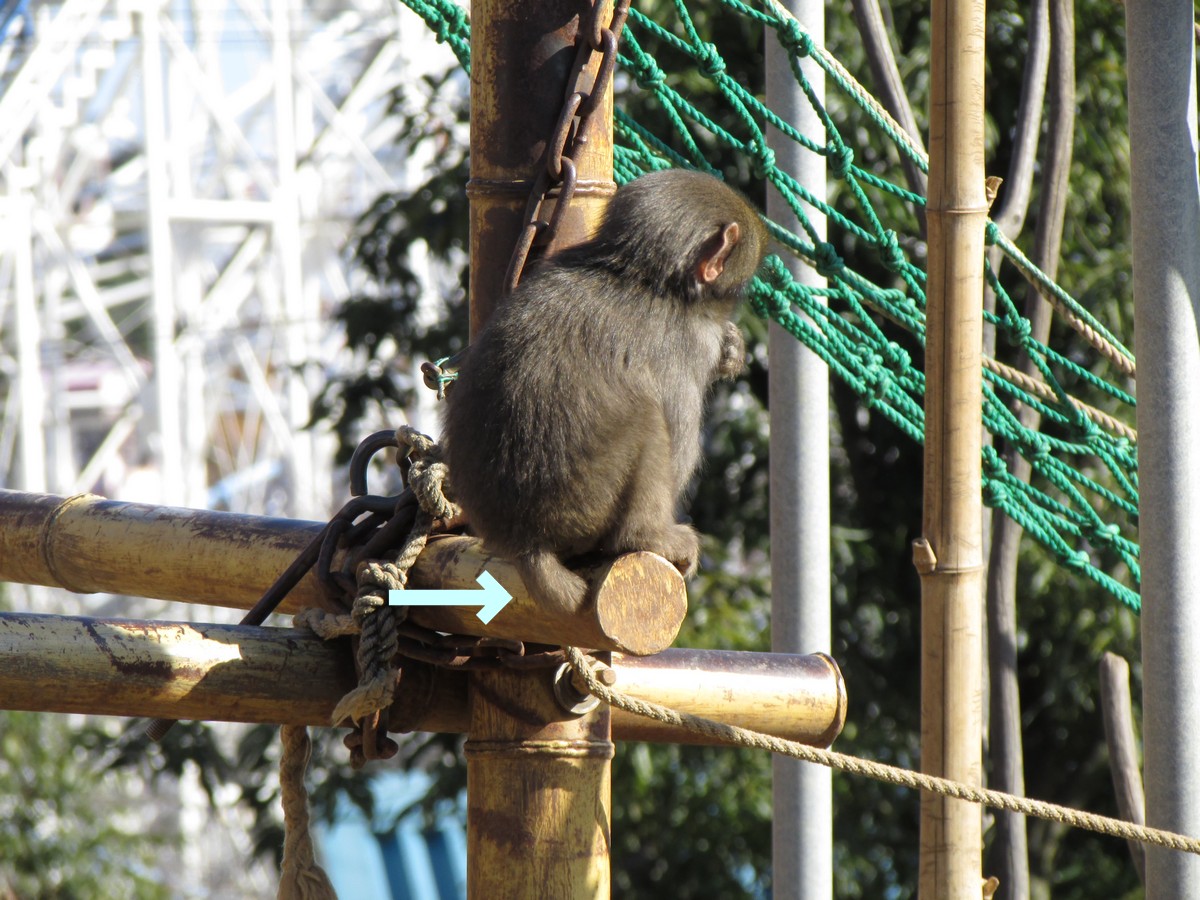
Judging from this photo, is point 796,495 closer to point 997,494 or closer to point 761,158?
point 997,494

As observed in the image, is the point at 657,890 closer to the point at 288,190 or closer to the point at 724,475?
the point at 724,475

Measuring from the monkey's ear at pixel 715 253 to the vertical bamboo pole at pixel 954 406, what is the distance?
0.80 ft

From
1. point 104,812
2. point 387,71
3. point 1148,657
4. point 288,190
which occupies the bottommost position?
point 104,812

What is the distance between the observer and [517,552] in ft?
4.60

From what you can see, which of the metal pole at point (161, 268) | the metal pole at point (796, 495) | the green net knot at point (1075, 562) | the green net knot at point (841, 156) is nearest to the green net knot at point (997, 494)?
the green net knot at point (1075, 562)

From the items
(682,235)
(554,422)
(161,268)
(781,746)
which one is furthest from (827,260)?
(161,268)

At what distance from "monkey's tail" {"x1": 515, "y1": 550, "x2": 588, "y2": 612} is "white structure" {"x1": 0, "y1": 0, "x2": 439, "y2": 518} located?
535 cm

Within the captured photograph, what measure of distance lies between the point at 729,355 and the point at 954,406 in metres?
0.34

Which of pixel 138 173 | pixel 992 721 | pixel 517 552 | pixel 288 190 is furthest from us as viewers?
pixel 138 173

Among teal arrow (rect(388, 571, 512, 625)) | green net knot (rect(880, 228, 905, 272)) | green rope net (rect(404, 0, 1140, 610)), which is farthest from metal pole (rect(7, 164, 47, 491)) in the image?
teal arrow (rect(388, 571, 512, 625))

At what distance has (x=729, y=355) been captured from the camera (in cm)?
175

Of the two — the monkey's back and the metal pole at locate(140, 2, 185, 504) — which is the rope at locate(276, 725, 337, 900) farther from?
the metal pole at locate(140, 2, 185, 504)

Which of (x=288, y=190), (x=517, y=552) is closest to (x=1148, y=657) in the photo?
(x=517, y=552)

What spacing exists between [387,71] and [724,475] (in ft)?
19.9
